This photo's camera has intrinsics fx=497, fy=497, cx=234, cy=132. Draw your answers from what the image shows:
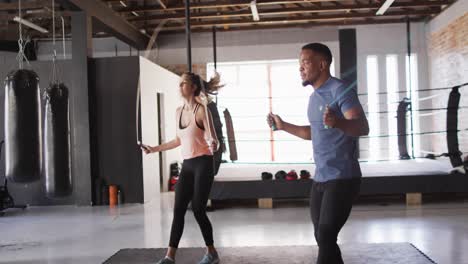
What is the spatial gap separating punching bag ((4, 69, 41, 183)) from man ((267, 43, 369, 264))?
5.75ft

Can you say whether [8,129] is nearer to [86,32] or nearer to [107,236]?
[107,236]

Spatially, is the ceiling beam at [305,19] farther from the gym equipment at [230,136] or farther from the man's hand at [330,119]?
the man's hand at [330,119]

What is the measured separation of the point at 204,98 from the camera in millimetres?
3723

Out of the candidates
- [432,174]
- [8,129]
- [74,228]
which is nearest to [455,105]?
[432,174]

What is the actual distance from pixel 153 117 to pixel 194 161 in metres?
5.33

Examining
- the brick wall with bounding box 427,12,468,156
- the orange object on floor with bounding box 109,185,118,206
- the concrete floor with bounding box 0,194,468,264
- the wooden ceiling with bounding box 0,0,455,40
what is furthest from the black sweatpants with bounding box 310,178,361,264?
the brick wall with bounding box 427,12,468,156

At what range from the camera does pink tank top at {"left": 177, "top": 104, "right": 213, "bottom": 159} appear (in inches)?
134

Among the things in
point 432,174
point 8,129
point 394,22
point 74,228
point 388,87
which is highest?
point 394,22

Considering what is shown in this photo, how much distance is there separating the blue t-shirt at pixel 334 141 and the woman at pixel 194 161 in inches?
45.7

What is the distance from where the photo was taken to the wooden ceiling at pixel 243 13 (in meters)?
9.00

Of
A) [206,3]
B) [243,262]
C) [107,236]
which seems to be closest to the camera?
[243,262]

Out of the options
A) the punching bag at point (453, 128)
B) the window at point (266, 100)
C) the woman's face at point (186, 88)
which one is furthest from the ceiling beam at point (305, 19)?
the woman's face at point (186, 88)

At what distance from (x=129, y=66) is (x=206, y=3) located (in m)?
2.17

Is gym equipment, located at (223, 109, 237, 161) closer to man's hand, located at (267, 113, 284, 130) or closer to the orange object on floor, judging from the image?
the orange object on floor
